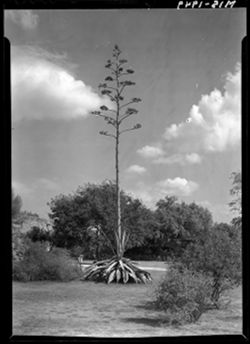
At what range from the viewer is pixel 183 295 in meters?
2.28

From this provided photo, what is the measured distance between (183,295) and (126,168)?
0.68 metres

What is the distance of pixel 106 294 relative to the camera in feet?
7.44

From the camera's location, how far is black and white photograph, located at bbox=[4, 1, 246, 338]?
2.25 meters

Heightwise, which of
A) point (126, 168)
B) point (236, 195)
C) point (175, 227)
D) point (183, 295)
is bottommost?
point (183, 295)

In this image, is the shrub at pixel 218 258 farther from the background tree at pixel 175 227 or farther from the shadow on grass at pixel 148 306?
the shadow on grass at pixel 148 306

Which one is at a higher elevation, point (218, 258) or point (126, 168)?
point (126, 168)

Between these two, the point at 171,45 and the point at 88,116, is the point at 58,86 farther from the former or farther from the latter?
the point at 171,45

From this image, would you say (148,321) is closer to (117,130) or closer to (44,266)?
(44,266)

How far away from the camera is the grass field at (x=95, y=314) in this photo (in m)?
2.24

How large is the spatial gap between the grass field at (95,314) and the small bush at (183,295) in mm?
39

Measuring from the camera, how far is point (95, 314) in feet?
7.36

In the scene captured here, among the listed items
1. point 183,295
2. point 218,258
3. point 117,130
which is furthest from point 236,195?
point 117,130

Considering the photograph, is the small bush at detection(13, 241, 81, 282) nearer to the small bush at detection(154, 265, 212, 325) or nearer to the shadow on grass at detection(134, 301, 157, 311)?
the shadow on grass at detection(134, 301, 157, 311)

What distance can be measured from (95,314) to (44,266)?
0.34 metres
